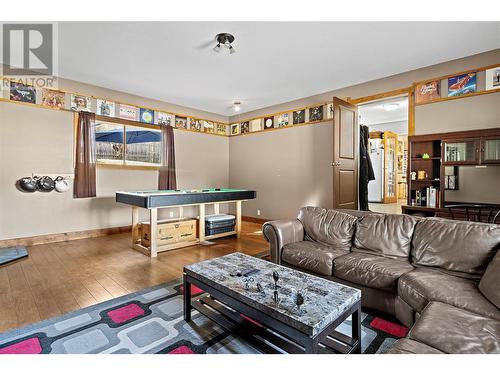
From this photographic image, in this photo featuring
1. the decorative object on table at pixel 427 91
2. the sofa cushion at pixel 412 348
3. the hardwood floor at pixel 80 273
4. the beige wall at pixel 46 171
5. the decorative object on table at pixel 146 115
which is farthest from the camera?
the decorative object on table at pixel 146 115

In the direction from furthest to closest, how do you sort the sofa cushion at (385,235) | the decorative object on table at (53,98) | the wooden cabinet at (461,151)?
the decorative object on table at (53,98) < the wooden cabinet at (461,151) < the sofa cushion at (385,235)

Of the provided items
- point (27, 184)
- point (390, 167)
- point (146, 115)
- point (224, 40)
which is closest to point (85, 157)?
point (27, 184)

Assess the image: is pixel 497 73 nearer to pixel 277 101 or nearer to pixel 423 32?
pixel 423 32

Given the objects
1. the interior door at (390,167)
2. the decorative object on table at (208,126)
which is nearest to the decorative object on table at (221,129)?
the decorative object on table at (208,126)

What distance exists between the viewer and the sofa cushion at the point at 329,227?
283 cm

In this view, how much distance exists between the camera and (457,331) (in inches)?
49.4

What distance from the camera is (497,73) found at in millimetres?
3410

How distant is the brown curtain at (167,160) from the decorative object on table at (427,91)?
4674 mm

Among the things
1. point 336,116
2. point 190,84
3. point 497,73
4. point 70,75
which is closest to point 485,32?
point 497,73

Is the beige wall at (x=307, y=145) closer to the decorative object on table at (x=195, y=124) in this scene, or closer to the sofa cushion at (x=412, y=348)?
the decorative object on table at (x=195, y=124)

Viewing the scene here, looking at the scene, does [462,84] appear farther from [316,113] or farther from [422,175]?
[316,113]

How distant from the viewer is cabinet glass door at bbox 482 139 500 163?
127 inches

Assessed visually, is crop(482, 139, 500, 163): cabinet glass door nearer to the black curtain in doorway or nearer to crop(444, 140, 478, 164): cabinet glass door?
crop(444, 140, 478, 164): cabinet glass door
